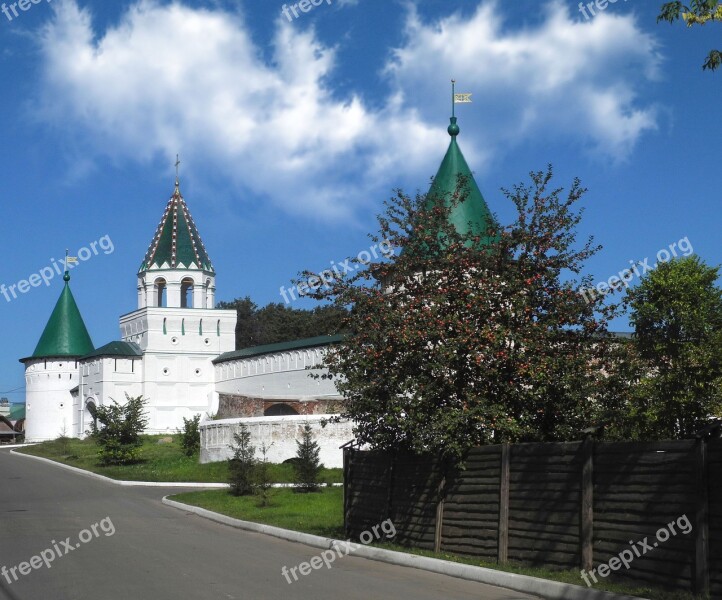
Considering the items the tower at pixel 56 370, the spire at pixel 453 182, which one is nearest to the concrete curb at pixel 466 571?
the spire at pixel 453 182

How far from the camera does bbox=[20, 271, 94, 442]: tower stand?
69938 millimetres

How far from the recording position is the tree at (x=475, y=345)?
483 inches

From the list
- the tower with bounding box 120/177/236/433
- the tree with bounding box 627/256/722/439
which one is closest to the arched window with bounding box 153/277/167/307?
the tower with bounding box 120/177/236/433

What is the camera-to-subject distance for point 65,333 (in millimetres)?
71750

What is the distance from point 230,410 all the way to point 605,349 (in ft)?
122

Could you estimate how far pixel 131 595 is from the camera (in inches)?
372

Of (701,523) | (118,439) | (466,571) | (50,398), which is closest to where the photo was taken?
(701,523)

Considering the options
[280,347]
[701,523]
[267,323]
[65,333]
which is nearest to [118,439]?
[280,347]

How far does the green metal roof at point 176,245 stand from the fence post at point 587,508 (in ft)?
184

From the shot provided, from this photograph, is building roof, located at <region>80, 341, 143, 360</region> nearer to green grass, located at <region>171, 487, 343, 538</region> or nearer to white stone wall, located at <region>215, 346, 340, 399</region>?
white stone wall, located at <region>215, 346, 340, 399</region>

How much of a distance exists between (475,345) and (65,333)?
6391 cm

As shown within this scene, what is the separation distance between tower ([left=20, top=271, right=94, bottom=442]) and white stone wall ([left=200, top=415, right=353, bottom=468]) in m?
33.6

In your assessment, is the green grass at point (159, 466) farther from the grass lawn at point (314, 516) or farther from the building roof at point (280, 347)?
the building roof at point (280, 347)

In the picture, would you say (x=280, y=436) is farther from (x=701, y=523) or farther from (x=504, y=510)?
(x=701, y=523)
